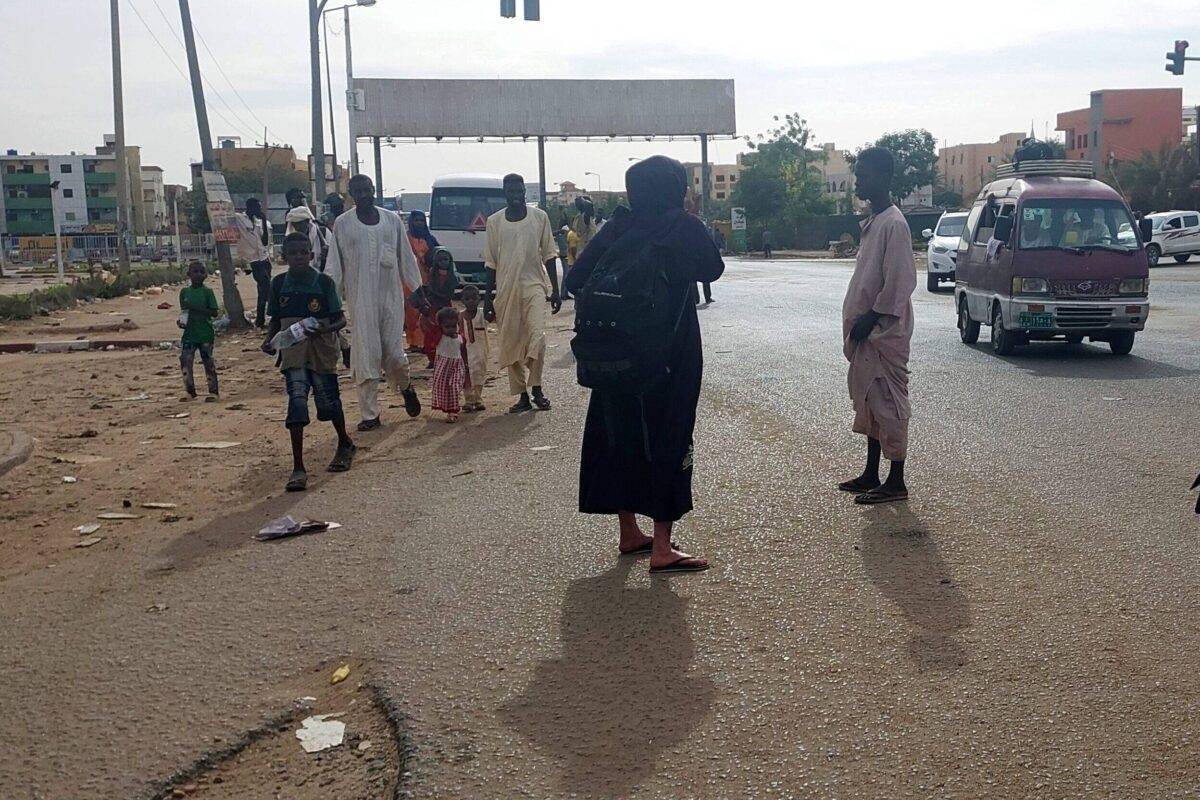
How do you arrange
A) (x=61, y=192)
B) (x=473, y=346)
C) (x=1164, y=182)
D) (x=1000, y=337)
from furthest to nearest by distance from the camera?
(x=61, y=192) < (x=1164, y=182) < (x=1000, y=337) < (x=473, y=346)

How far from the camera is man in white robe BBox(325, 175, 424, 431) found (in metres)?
9.44

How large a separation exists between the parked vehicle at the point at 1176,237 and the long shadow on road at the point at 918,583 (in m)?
36.3

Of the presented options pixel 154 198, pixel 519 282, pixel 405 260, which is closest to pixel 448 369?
pixel 519 282

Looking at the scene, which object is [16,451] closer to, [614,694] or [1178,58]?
[614,694]

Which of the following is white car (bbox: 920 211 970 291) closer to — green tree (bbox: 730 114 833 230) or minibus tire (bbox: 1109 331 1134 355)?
minibus tire (bbox: 1109 331 1134 355)

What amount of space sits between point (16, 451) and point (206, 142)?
11.4m

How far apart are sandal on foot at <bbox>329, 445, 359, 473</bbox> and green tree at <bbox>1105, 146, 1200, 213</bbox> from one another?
56.7 metres

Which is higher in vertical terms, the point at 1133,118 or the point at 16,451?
the point at 1133,118

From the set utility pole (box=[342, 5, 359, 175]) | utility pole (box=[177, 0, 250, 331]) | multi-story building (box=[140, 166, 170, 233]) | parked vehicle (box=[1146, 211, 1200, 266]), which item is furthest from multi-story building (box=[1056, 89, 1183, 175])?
multi-story building (box=[140, 166, 170, 233])

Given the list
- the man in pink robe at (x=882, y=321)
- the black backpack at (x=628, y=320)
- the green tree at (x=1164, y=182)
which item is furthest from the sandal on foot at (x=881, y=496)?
the green tree at (x=1164, y=182)

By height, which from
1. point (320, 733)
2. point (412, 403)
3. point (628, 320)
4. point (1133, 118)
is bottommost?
point (320, 733)

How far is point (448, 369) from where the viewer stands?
10523 mm

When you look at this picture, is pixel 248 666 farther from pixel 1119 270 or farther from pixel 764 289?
pixel 764 289

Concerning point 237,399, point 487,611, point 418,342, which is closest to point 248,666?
point 487,611
